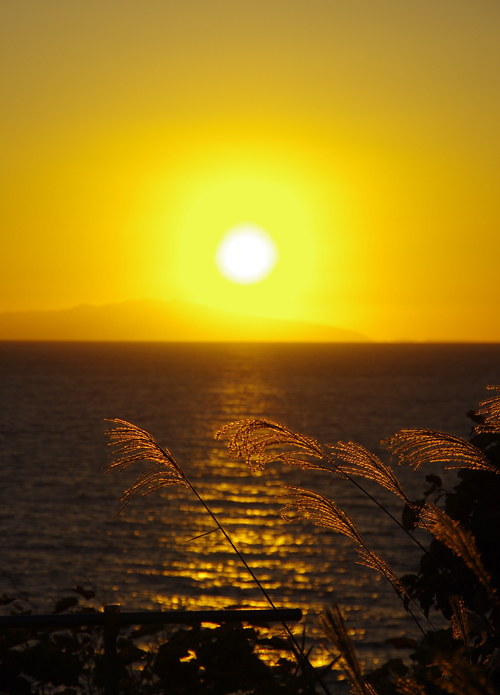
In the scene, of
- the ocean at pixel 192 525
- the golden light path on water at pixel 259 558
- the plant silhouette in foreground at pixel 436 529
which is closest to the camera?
the plant silhouette in foreground at pixel 436 529

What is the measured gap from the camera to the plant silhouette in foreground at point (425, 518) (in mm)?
1765

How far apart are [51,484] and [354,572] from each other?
80.4 ft

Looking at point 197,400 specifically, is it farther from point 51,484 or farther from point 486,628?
point 486,628

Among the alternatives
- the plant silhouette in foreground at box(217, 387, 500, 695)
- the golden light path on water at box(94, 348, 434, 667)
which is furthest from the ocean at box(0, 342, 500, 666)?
the plant silhouette in foreground at box(217, 387, 500, 695)

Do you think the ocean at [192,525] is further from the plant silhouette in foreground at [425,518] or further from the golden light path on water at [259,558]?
the plant silhouette in foreground at [425,518]

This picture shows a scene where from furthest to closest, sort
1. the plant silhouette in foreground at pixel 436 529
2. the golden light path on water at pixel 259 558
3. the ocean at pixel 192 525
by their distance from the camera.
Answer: the ocean at pixel 192 525
the golden light path on water at pixel 259 558
the plant silhouette in foreground at pixel 436 529

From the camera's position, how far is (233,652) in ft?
13.2

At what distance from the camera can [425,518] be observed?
2857 millimetres

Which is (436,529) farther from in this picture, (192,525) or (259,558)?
(192,525)

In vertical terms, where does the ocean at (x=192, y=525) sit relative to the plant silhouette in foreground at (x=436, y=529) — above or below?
below

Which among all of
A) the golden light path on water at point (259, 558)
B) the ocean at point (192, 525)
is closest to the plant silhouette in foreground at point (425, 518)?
the ocean at point (192, 525)

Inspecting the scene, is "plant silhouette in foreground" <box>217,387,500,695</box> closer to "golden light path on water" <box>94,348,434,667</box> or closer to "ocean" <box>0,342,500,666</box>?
"ocean" <box>0,342,500,666</box>

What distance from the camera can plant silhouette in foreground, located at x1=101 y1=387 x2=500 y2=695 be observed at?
1.76 metres

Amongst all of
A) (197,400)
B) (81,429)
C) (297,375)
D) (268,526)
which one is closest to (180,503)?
(268,526)
